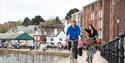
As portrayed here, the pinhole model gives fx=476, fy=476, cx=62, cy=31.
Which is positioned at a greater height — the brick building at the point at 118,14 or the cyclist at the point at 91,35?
the brick building at the point at 118,14

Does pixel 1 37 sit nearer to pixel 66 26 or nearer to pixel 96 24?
pixel 96 24

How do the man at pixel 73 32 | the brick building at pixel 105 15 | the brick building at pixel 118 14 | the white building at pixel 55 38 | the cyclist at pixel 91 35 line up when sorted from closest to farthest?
the man at pixel 73 32 → the cyclist at pixel 91 35 → the brick building at pixel 118 14 → the brick building at pixel 105 15 → the white building at pixel 55 38

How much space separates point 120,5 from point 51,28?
104 m

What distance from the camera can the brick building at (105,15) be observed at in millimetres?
92875

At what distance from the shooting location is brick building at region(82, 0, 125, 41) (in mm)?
92875

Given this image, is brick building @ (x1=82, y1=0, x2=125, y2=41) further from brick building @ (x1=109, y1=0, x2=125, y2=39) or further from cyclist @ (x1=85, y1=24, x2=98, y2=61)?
cyclist @ (x1=85, y1=24, x2=98, y2=61)

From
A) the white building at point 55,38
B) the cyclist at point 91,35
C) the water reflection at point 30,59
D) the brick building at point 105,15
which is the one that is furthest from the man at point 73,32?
the white building at point 55,38

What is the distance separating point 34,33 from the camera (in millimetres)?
178125

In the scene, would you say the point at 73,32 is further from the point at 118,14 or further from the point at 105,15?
the point at 105,15

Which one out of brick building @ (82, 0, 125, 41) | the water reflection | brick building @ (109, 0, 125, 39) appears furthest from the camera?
brick building @ (82, 0, 125, 41)

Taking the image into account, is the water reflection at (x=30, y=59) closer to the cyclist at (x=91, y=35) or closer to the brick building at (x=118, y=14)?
the brick building at (x=118, y=14)

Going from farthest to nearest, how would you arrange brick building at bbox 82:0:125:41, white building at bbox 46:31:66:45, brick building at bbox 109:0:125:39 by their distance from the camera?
white building at bbox 46:31:66:45
brick building at bbox 82:0:125:41
brick building at bbox 109:0:125:39

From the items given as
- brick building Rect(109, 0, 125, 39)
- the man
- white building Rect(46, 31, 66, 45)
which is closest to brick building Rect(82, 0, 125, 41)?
brick building Rect(109, 0, 125, 39)

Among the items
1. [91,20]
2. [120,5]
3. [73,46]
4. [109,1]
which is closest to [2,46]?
[91,20]
